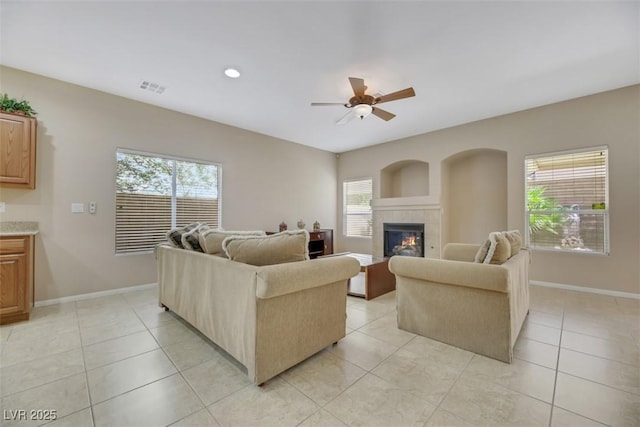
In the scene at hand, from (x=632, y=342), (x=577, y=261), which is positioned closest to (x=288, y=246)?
(x=632, y=342)

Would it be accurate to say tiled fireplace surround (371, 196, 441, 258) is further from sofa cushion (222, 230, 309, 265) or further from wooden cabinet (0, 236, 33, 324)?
wooden cabinet (0, 236, 33, 324)

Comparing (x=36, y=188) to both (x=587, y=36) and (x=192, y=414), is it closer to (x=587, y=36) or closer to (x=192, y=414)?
(x=192, y=414)

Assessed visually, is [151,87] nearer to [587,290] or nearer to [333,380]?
[333,380]

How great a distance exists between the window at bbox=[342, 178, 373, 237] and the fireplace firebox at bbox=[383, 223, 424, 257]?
773 millimetres

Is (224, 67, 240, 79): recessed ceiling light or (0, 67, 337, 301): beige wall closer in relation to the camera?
(224, 67, 240, 79): recessed ceiling light

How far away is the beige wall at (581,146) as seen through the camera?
3.40 metres

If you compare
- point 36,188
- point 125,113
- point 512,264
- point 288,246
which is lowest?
point 512,264

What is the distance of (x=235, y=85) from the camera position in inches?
133

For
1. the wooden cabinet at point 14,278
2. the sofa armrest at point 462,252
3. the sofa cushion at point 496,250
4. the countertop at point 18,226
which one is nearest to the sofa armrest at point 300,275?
the sofa cushion at point 496,250

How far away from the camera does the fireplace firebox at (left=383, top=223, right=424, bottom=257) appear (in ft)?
17.3

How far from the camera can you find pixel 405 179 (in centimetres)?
618

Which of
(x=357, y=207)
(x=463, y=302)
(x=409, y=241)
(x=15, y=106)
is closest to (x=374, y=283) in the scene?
(x=463, y=302)

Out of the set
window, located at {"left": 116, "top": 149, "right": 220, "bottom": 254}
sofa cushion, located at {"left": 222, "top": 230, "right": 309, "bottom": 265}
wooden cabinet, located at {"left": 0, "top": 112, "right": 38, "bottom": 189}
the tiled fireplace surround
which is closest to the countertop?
wooden cabinet, located at {"left": 0, "top": 112, "right": 38, "bottom": 189}

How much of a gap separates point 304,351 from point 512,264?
174 cm
